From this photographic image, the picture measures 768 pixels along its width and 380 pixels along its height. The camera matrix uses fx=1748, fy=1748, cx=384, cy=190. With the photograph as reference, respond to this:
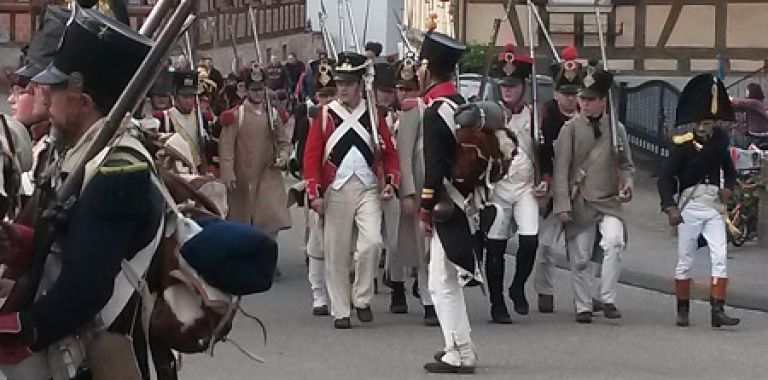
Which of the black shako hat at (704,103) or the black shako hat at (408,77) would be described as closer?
the black shako hat at (704,103)

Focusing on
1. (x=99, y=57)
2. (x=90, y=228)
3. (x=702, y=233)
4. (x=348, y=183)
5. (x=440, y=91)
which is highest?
(x=99, y=57)

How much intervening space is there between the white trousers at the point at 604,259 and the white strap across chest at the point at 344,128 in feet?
5.77

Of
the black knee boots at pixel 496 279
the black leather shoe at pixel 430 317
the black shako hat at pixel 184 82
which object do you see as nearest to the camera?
the black leather shoe at pixel 430 317

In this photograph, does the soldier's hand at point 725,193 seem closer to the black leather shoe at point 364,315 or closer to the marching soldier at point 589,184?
the marching soldier at point 589,184

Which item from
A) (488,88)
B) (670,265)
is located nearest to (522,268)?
(670,265)

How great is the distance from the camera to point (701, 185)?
12.2 m

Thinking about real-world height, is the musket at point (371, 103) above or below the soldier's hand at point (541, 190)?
above

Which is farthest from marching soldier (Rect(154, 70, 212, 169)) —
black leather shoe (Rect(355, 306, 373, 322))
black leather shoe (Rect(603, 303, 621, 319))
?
black leather shoe (Rect(603, 303, 621, 319))

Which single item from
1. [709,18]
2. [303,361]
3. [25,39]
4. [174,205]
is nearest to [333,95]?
[303,361]

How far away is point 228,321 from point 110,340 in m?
0.32

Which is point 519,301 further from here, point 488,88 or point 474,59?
point 474,59

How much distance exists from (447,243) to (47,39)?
5.29 m

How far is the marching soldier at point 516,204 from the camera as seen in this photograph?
41.7 ft

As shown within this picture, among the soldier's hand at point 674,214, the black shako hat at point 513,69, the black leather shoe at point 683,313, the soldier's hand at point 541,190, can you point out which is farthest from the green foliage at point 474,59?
the soldier's hand at point 674,214
